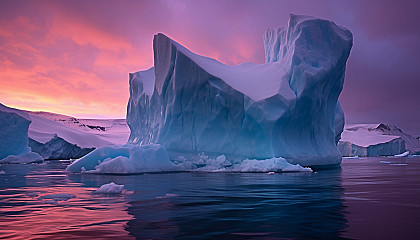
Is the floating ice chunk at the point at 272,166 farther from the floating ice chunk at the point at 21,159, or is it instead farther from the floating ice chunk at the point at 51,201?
the floating ice chunk at the point at 21,159

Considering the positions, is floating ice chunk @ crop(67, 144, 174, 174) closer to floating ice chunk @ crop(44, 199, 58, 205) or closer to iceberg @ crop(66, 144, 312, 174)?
iceberg @ crop(66, 144, 312, 174)

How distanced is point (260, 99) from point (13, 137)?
24053 millimetres

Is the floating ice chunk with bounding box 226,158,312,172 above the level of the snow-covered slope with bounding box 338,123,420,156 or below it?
below

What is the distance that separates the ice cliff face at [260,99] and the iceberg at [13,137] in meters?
14.4

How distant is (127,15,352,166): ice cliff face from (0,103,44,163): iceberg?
14.4 m

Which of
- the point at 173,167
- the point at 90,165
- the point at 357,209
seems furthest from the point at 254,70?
the point at 357,209

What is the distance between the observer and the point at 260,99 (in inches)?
739

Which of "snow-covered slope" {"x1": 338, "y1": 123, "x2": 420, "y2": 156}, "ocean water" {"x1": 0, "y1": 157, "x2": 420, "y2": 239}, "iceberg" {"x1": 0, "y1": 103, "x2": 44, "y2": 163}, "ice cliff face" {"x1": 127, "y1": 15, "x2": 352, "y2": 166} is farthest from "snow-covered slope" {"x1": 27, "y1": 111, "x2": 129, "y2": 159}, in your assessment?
"snow-covered slope" {"x1": 338, "y1": 123, "x2": 420, "y2": 156}

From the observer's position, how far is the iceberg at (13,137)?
31.0 meters

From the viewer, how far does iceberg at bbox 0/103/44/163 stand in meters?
31.0

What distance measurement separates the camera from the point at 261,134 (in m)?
19.2

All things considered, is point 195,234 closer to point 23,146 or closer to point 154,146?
point 154,146

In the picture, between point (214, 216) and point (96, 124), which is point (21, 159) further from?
point (96, 124)

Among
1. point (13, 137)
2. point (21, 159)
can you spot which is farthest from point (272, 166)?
point (13, 137)
